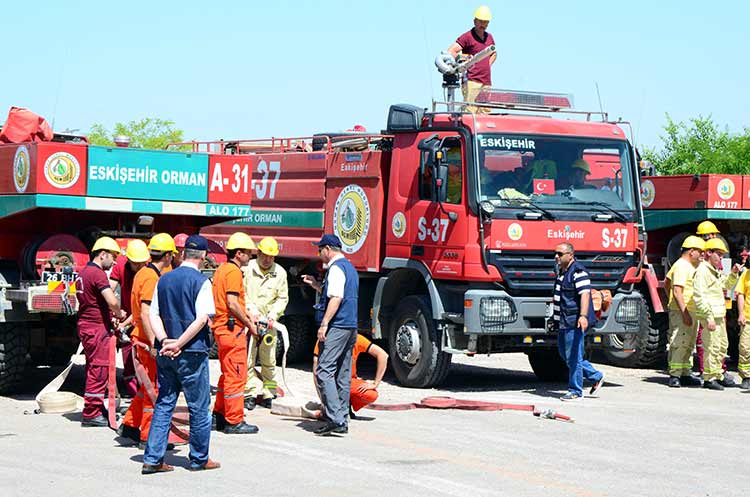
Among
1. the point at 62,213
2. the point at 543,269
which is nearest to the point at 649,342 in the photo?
the point at 543,269

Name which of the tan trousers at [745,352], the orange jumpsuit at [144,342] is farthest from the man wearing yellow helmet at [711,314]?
the orange jumpsuit at [144,342]

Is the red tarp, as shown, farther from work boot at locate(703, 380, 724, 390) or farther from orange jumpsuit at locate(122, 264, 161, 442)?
work boot at locate(703, 380, 724, 390)

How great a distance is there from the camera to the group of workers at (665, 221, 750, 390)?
14281 mm

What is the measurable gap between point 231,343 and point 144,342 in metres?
1.08

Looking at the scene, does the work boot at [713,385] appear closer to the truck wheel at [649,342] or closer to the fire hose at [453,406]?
the truck wheel at [649,342]

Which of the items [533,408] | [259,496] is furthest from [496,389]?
[259,496]

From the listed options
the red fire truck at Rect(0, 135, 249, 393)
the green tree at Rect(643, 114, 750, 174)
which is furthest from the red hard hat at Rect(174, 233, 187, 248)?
the green tree at Rect(643, 114, 750, 174)

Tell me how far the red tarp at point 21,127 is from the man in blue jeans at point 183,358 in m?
5.52

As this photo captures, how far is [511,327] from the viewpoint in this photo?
13.4 metres

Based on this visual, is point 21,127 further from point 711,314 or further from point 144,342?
point 711,314

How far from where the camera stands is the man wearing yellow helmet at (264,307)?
12.4 meters

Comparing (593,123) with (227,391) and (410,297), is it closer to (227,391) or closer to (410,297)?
(410,297)

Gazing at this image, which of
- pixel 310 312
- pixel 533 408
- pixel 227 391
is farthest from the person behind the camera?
pixel 310 312

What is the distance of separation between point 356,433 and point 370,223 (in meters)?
4.66
